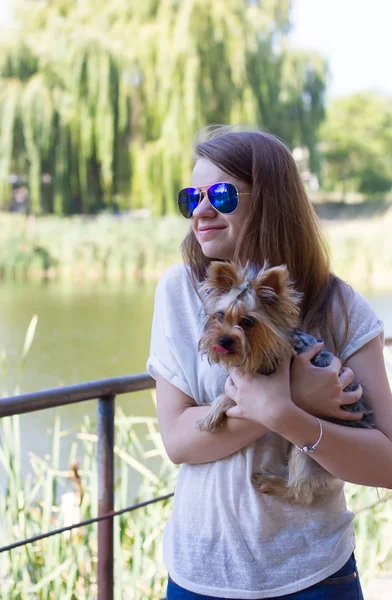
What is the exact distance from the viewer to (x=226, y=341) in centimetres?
102

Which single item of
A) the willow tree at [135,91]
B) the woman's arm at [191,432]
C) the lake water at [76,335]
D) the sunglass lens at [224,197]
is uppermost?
the willow tree at [135,91]

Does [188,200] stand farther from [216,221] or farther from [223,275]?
[223,275]

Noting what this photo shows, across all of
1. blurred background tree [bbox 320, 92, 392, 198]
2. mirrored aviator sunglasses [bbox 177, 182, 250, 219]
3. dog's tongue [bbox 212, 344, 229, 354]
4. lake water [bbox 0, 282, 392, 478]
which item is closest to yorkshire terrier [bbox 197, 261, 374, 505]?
dog's tongue [bbox 212, 344, 229, 354]

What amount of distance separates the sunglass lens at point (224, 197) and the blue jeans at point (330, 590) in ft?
1.94

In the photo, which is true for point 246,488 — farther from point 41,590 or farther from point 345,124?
point 345,124

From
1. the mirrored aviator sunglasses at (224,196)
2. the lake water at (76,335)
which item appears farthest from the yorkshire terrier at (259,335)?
the lake water at (76,335)

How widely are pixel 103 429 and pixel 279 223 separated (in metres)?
0.66

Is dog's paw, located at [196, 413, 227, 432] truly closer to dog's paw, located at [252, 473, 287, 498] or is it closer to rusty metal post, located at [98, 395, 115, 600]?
dog's paw, located at [252, 473, 287, 498]

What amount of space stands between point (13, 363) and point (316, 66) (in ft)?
29.7

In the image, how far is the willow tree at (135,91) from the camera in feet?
39.2

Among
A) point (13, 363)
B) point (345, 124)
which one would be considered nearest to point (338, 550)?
point (13, 363)

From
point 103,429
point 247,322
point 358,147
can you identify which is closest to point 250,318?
point 247,322

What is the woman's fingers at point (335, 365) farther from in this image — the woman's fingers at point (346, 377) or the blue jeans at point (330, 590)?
the blue jeans at point (330, 590)

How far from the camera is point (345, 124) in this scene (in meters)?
35.9
